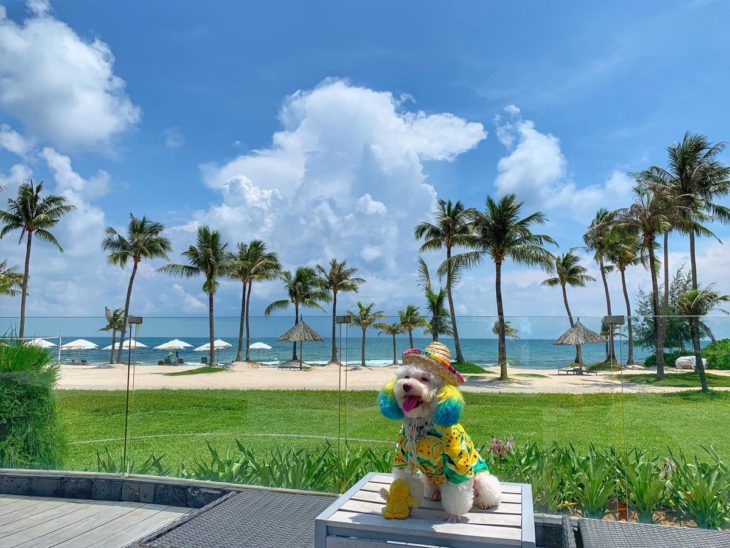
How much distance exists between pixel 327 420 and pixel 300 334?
91cm

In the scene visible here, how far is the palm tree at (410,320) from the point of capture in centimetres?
426

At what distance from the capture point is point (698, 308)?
4.12 m

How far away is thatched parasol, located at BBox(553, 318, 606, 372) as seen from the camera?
13.3ft

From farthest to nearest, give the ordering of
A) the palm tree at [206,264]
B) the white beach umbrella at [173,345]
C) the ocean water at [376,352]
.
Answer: the palm tree at [206,264]
the white beach umbrella at [173,345]
the ocean water at [376,352]

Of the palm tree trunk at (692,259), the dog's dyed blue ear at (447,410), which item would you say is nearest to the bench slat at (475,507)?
the dog's dyed blue ear at (447,410)

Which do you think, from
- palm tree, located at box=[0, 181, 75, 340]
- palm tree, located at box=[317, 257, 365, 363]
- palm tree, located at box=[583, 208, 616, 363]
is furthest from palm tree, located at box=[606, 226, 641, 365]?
palm tree, located at box=[0, 181, 75, 340]

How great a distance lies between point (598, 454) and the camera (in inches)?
154

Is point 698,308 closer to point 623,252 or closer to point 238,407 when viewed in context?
point 238,407

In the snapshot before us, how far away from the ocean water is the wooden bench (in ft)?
4.14

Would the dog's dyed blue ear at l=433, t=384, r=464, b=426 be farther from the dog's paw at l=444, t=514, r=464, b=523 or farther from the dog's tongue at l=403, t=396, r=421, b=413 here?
the dog's paw at l=444, t=514, r=464, b=523

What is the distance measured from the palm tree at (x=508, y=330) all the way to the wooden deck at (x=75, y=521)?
2.89 meters

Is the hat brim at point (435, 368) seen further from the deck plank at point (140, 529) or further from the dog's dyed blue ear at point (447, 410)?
the deck plank at point (140, 529)

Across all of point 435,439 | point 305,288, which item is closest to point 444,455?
point 435,439

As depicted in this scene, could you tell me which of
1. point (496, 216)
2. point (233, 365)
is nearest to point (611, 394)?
point (233, 365)
